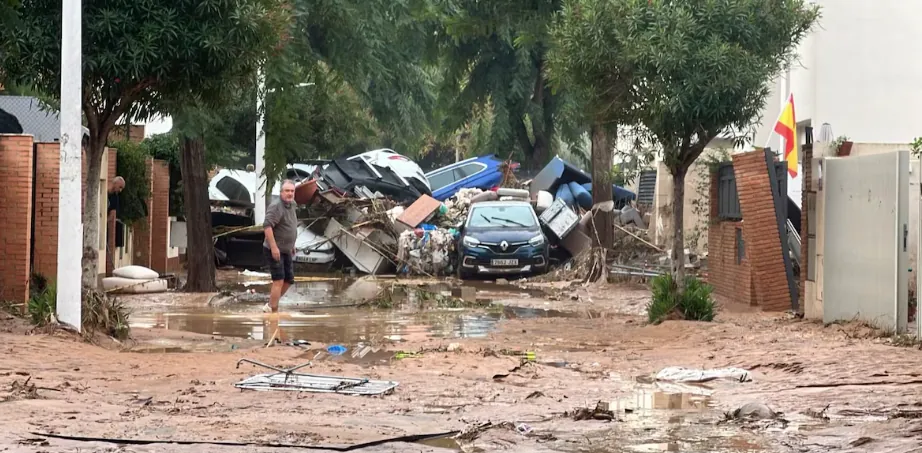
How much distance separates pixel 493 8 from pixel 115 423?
58.5ft

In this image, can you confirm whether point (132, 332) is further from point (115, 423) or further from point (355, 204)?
point (355, 204)

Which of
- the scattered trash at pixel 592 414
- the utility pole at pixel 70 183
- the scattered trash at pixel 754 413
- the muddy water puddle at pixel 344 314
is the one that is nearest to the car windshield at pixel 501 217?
the muddy water puddle at pixel 344 314

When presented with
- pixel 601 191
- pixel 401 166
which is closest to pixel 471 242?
pixel 601 191

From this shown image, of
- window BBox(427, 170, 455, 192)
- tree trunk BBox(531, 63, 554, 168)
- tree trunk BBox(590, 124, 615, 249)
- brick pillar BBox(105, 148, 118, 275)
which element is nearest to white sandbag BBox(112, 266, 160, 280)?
brick pillar BBox(105, 148, 118, 275)

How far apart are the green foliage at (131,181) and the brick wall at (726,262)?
1081cm

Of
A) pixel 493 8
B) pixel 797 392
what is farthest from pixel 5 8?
pixel 493 8

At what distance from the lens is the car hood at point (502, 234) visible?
25.3m

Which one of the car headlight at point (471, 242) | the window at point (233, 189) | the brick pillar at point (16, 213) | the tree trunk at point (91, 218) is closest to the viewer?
the tree trunk at point (91, 218)

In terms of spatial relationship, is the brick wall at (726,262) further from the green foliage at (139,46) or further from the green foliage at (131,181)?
the green foliage at (131,181)

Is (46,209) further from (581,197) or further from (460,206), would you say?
(581,197)

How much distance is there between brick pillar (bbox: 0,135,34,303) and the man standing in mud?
2966 millimetres

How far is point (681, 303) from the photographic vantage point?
14.9 meters

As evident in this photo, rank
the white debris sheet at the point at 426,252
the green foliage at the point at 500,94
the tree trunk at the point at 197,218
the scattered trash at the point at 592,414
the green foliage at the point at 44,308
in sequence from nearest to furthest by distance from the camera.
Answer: the scattered trash at the point at 592,414 < the green foliage at the point at 44,308 < the tree trunk at the point at 197,218 < the white debris sheet at the point at 426,252 < the green foliage at the point at 500,94

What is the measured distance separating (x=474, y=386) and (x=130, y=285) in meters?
12.3
